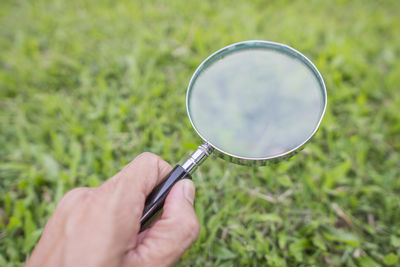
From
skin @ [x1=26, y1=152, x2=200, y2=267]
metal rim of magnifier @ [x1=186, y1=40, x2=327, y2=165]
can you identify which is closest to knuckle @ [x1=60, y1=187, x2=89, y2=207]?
skin @ [x1=26, y1=152, x2=200, y2=267]

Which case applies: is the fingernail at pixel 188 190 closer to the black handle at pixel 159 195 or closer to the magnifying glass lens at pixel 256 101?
the black handle at pixel 159 195

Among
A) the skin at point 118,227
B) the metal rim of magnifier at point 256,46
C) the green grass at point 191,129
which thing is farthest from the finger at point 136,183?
the green grass at point 191,129

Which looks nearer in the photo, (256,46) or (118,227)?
(118,227)

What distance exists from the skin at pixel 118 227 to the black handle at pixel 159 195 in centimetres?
2

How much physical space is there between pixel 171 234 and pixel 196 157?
0.34 metres

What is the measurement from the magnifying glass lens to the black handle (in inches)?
8.9

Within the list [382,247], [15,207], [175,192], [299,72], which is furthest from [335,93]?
[15,207]

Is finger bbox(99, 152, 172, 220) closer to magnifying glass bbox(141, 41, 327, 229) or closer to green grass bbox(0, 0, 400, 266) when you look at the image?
magnifying glass bbox(141, 41, 327, 229)

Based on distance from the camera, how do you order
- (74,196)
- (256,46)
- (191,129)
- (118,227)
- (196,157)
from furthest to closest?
(191,129), (256,46), (196,157), (74,196), (118,227)

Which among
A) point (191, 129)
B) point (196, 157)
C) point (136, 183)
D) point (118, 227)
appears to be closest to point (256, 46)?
point (196, 157)

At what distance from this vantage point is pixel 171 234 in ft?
3.76

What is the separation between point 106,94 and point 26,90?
2.40ft

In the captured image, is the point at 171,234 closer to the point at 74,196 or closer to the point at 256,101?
the point at 74,196

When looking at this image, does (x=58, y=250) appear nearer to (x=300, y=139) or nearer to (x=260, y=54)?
(x=300, y=139)
